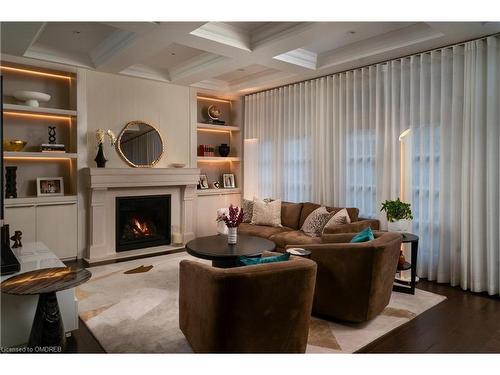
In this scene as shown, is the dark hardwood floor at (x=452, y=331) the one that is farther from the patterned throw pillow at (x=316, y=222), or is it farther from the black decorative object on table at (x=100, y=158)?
the black decorative object on table at (x=100, y=158)

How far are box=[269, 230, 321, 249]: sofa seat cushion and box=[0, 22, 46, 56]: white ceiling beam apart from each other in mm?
3439

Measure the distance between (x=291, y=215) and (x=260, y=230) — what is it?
581 mm

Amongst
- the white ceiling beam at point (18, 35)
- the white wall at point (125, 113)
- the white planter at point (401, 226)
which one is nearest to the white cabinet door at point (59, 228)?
the white wall at point (125, 113)

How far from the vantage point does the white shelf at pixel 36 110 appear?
4.44 m

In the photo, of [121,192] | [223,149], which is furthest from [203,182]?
[121,192]

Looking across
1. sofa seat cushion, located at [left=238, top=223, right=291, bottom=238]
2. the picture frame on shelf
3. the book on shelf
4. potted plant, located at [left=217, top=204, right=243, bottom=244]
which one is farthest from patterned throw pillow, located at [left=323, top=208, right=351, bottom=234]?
the book on shelf

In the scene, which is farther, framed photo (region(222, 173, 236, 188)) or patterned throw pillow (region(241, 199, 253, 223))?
framed photo (region(222, 173, 236, 188))

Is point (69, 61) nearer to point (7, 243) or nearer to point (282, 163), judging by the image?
point (7, 243)

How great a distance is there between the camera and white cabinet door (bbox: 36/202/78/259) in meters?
4.69

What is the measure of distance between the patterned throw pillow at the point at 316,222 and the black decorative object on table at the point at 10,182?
379 cm

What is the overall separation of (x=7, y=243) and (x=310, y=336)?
2943 mm

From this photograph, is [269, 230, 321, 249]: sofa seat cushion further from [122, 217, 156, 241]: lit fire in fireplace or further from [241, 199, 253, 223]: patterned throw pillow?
[122, 217, 156, 241]: lit fire in fireplace

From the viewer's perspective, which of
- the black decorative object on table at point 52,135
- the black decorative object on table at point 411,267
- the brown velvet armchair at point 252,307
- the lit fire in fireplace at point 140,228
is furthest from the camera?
the lit fire in fireplace at point 140,228

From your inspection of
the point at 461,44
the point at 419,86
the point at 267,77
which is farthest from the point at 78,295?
the point at 461,44
